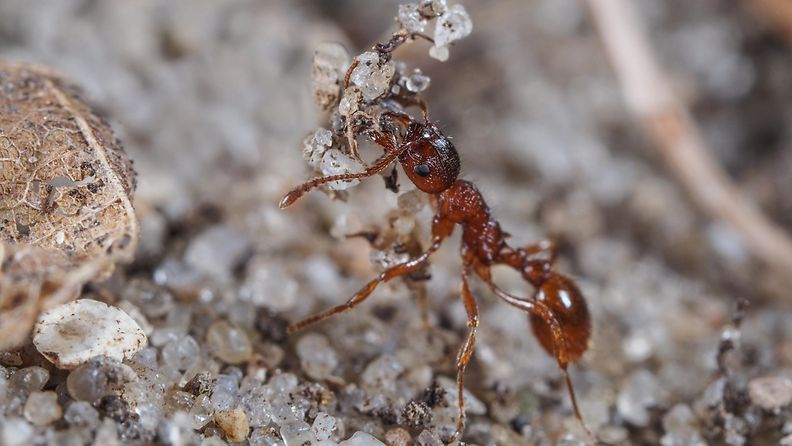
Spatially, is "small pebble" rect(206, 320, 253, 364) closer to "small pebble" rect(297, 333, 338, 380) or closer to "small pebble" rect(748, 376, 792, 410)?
"small pebble" rect(297, 333, 338, 380)

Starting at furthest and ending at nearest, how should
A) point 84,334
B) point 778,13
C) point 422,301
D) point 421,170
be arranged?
point 778,13 < point 422,301 < point 421,170 < point 84,334

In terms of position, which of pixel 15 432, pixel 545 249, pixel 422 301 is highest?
pixel 545 249

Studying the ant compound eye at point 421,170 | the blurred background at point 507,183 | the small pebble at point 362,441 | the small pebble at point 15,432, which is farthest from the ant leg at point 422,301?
the small pebble at point 15,432

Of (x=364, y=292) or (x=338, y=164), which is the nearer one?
(x=338, y=164)

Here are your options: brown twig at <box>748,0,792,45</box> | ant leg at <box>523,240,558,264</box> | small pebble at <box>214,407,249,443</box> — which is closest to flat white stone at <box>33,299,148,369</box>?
small pebble at <box>214,407,249,443</box>

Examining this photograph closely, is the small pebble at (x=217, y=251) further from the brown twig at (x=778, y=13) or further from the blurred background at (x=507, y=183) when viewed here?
the brown twig at (x=778, y=13)

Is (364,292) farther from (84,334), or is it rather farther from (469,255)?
(84,334)

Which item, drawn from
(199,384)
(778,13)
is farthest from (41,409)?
(778,13)
